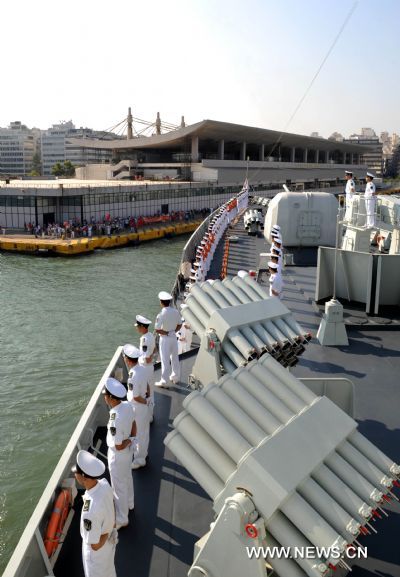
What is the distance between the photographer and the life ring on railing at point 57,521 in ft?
11.0

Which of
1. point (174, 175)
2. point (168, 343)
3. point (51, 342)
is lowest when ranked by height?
point (51, 342)

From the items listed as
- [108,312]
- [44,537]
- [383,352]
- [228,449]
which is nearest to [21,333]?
[108,312]

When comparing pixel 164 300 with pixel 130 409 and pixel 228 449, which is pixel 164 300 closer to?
pixel 130 409

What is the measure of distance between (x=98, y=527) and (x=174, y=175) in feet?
186

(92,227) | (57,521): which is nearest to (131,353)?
(57,521)

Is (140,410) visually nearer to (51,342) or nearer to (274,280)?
(274,280)

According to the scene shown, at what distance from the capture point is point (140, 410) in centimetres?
464

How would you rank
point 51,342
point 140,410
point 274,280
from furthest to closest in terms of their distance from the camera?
point 51,342 → point 274,280 → point 140,410

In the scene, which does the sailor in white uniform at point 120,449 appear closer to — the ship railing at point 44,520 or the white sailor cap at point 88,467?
the ship railing at point 44,520

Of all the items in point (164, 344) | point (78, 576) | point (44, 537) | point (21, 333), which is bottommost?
point (21, 333)

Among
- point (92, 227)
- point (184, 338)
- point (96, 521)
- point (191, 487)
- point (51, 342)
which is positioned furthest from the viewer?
point (92, 227)

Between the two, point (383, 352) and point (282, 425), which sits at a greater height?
point (282, 425)

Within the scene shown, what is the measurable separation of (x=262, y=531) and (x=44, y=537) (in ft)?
5.68

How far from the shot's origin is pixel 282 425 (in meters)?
2.91
